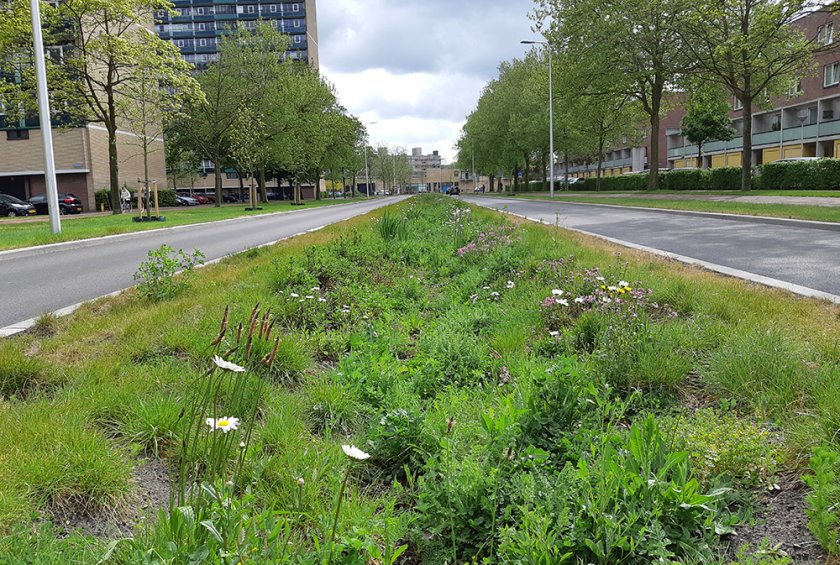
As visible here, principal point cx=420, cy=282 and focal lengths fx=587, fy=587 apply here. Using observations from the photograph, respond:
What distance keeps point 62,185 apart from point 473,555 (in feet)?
187

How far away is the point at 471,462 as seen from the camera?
93.1 inches

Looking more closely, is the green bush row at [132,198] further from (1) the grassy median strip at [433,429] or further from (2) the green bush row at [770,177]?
(1) the grassy median strip at [433,429]

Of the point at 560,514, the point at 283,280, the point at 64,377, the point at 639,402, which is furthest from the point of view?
the point at 283,280

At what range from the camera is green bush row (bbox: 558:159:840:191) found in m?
27.6

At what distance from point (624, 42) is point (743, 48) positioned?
384 inches

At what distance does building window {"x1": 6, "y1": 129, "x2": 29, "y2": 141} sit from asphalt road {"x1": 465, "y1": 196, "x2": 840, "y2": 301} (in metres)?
51.3

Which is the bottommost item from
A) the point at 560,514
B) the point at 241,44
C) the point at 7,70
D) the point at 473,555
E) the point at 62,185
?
the point at 473,555

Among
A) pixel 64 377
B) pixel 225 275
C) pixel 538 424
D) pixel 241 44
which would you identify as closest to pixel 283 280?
pixel 225 275

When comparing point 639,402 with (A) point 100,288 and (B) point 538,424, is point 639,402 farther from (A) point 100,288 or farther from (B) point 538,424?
(A) point 100,288

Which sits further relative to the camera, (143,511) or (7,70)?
(7,70)

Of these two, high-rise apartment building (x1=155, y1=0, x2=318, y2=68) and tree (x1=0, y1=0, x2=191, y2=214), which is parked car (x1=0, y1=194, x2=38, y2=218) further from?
high-rise apartment building (x1=155, y1=0, x2=318, y2=68)

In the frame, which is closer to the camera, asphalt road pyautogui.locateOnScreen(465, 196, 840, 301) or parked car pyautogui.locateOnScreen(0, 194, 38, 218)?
asphalt road pyautogui.locateOnScreen(465, 196, 840, 301)

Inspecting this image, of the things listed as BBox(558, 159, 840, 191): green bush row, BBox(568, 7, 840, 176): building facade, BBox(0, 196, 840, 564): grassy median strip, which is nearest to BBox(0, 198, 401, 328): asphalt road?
BBox(0, 196, 840, 564): grassy median strip

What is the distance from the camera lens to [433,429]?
292 cm
